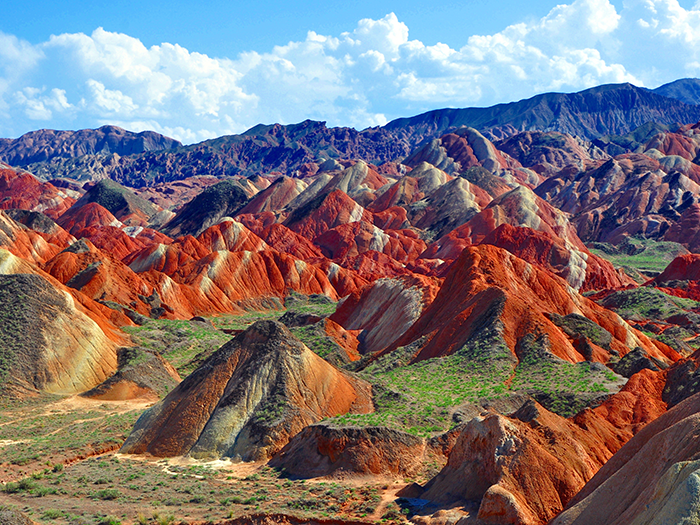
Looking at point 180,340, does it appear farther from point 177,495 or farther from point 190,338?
point 177,495

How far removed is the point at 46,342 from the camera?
177 feet

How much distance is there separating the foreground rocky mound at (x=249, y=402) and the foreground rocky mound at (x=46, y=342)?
1858 cm

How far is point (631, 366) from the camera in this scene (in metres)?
45.2

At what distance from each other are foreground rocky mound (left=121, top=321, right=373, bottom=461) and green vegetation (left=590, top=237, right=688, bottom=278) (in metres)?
107

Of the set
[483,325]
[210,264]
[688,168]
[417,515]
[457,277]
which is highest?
[688,168]

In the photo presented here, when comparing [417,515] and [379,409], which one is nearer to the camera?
[417,515]

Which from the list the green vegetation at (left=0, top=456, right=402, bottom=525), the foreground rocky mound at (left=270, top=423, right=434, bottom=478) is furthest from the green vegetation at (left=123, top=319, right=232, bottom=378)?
the foreground rocky mound at (left=270, top=423, right=434, bottom=478)

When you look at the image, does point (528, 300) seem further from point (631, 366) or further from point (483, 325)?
point (631, 366)

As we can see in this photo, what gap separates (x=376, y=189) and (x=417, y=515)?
17717 centimetres

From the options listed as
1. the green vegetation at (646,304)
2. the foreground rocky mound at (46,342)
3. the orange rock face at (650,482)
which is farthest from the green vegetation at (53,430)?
the green vegetation at (646,304)

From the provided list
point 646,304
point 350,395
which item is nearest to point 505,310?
point 350,395

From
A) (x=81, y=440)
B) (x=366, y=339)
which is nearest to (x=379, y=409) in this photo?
(x=81, y=440)

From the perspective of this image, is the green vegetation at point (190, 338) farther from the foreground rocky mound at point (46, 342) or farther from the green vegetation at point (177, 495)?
the green vegetation at point (177, 495)

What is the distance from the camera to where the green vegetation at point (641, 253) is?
451 feet
